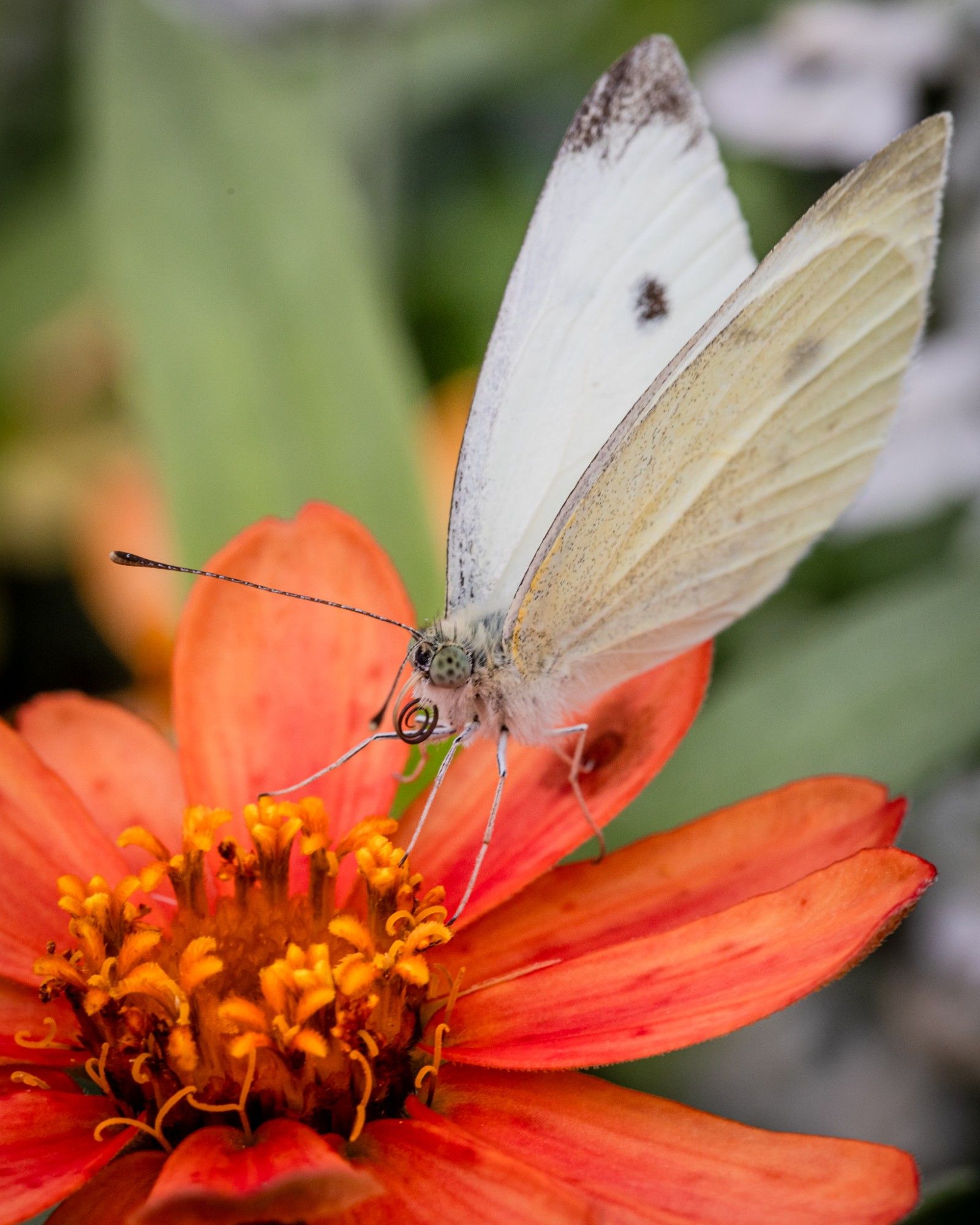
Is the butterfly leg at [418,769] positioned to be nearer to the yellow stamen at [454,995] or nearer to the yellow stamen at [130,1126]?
the yellow stamen at [454,995]

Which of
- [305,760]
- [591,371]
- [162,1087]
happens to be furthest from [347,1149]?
[591,371]

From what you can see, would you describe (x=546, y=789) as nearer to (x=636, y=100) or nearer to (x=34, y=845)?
(x=34, y=845)

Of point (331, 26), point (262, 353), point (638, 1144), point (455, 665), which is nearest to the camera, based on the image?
point (638, 1144)

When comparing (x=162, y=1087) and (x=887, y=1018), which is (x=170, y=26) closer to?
(x=162, y=1087)

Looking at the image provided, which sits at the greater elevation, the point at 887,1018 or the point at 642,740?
the point at 642,740

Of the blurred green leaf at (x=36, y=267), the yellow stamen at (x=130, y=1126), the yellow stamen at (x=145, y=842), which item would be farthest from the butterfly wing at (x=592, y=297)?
the blurred green leaf at (x=36, y=267)

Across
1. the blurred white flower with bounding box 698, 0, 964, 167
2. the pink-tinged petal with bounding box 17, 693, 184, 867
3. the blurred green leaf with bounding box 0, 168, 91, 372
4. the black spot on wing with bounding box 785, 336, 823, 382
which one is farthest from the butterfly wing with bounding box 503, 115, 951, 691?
the blurred green leaf with bounding box 0, 168, 91, 372

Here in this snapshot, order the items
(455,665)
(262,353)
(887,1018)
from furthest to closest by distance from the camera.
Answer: (887,1018)
(262,353)
(455,665)

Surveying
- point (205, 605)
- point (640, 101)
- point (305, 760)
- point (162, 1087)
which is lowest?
point (162, 1087)
